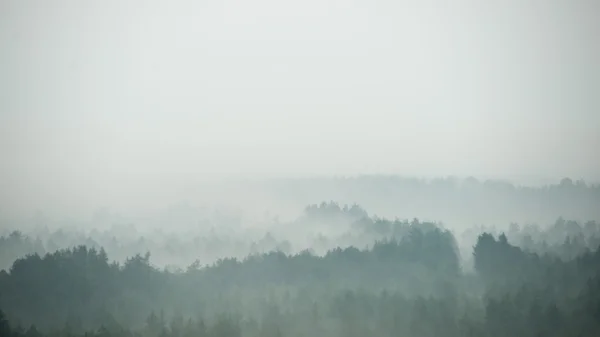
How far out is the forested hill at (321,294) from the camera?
10.1 feet

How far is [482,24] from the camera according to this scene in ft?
11.1

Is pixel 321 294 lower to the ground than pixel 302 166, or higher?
lower

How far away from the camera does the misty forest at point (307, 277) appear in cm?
310

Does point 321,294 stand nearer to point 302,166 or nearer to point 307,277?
point 307,277

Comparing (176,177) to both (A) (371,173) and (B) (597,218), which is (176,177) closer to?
(A) (371,173)

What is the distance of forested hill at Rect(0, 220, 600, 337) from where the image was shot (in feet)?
10.1

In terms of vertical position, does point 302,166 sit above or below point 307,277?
above

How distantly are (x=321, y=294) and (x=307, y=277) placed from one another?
11 centimetres

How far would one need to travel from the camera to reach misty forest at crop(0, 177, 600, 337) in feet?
10.2

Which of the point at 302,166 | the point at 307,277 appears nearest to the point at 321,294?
the point at 307,277

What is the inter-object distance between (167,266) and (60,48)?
1.30 meters

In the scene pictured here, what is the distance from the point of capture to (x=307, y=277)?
10.6ft

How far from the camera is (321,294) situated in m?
3.19

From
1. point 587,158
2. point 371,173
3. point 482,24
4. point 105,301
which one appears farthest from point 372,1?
point 105,301
